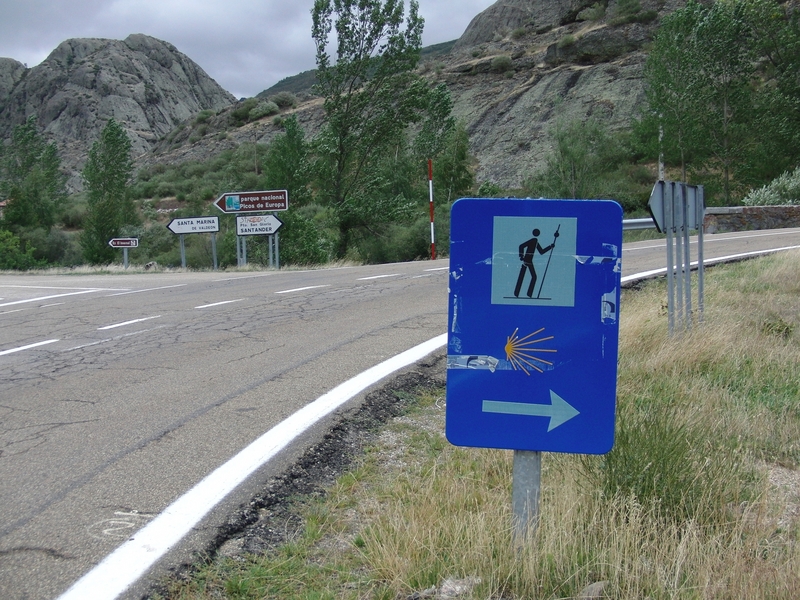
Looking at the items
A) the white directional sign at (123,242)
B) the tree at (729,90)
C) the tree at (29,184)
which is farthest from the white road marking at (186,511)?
the tree at (29,184)

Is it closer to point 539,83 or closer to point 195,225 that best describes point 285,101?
point 539,83

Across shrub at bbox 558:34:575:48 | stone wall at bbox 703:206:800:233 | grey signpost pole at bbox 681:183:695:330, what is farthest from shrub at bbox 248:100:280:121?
grey signpost pole at bbox 681:183:695:330

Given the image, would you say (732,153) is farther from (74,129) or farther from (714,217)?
(74,129)

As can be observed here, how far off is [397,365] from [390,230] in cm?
2366

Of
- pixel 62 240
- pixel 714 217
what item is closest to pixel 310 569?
pixel 714 217

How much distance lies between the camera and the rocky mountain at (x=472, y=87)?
199ft

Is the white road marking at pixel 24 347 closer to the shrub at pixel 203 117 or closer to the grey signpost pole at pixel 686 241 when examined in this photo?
the grey signpost pole at pixel 686 241

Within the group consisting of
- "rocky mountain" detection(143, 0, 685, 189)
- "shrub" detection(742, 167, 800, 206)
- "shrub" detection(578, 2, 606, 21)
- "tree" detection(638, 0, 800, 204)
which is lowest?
"shrub" detection(742, 167, 800, 206)

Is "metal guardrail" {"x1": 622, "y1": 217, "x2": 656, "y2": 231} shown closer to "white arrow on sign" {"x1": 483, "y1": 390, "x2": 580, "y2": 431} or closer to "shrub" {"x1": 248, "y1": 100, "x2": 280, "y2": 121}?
"white arrow on sign" {"x1": 483, "y1": 390, "x2": 580, "y2": 431}

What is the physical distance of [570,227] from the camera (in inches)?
105

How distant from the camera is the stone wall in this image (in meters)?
23.7

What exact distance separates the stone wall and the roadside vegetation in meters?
20.9

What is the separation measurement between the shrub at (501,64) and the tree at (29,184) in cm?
4412

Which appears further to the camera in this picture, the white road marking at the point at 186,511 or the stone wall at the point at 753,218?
the stone wall at the point at 753,218
